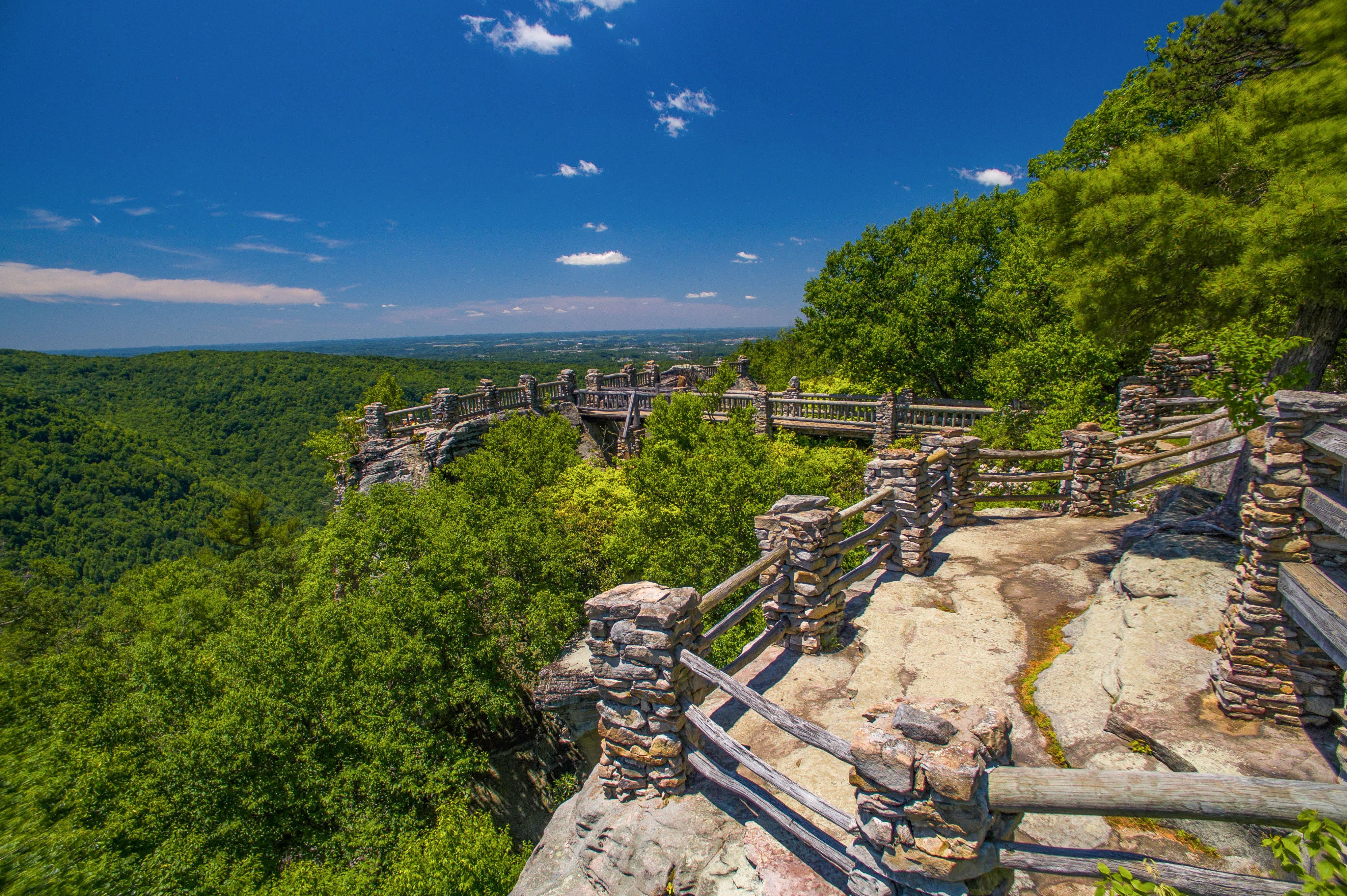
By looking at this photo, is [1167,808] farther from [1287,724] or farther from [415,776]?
[415,776]

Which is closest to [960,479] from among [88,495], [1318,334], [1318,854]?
[1318,334]

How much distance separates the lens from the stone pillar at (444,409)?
958 inches

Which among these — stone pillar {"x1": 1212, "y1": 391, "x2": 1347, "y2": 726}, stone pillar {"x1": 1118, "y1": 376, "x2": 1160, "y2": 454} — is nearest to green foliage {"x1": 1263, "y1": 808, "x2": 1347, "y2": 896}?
stone pillar {"x1": 1212, "y1": 391, "x2": 1347, "y2": 726}

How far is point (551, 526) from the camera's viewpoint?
15.1 meters

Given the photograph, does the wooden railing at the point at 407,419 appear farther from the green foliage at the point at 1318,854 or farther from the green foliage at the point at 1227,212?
the green foliage at the point at 1318,854

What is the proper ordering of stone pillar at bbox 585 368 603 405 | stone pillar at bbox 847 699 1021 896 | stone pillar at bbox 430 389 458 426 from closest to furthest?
stone pillar at bbox 847 699 1021 896 < stone pillar at bbox 430 389 458 426 < stone pillar at bbox 585 368 603 405

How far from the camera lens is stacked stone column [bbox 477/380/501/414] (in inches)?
1014

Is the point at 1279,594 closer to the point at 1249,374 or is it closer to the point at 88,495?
the point at 1249,374

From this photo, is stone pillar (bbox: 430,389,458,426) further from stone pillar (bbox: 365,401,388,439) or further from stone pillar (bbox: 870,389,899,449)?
stone pillar (bbox: 870,389,899,449)

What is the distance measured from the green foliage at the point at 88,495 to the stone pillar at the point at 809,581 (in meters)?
78.5

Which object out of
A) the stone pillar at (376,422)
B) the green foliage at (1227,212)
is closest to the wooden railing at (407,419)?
the stone pillar at (376,422)

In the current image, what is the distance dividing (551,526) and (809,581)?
9701mm

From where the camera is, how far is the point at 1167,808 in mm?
2986

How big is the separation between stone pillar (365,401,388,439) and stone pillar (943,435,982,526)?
21.3 meters
